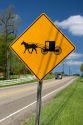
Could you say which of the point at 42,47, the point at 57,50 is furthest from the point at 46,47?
the point at 57,50

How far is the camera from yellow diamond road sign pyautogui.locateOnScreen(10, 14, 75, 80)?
29.0 feet

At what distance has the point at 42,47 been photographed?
8.79 metres

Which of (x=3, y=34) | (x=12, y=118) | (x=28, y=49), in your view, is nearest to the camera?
(x=28, y=49)

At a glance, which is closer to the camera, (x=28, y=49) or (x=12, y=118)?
(x=28, y=49)

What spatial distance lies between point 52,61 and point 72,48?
525mm

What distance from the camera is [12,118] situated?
50.1 feet

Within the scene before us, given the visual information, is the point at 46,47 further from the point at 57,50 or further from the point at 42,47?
the point at 57,50

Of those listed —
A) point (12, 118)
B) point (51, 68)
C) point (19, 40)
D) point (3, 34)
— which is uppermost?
point (3, 34)

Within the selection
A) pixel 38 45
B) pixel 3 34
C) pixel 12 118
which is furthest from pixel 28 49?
pixel 3 34

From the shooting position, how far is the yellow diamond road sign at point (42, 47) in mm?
8836

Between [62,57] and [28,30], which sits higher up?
[28,30]

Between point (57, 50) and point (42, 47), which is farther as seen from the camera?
point (57, 50)

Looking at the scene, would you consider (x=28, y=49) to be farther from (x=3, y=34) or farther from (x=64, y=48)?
(x=3, y=34)

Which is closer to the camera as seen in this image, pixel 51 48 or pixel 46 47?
pixel 46 47
